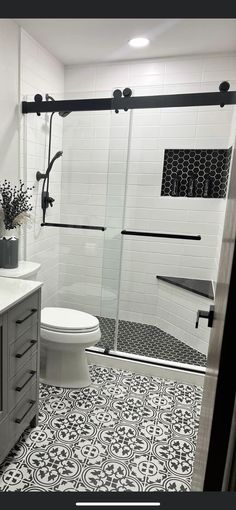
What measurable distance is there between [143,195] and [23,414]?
78.3 inches

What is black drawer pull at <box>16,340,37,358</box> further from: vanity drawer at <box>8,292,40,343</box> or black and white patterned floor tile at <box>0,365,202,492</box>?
black and white patterned floor tile at <box>0,365,202,492</box>

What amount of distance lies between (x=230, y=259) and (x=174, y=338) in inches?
91.9

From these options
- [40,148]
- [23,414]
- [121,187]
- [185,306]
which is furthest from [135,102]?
[23,414]

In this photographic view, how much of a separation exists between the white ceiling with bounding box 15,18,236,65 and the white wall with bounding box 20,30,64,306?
0.42 ft

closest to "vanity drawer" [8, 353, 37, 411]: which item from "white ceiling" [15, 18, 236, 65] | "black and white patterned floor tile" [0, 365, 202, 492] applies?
"black and white patterned floor tile" [0, 365, 202, 492]

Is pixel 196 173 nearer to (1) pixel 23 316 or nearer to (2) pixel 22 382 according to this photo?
(1) pixel 23 316

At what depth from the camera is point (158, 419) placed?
1.94m

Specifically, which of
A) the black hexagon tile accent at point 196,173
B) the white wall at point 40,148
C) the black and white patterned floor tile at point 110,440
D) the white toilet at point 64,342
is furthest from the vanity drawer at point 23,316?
the black hexagon tile accent at point 196,173

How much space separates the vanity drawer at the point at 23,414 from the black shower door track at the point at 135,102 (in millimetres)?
1852

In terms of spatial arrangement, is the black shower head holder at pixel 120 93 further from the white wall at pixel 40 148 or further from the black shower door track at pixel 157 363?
the black shower door track at pixel 157 363

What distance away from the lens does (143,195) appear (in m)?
2.90

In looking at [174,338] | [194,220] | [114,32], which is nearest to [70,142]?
[114,32]

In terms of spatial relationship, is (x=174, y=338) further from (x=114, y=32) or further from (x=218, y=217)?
(x=114, y=32)

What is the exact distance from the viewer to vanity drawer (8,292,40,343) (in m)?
1.43
